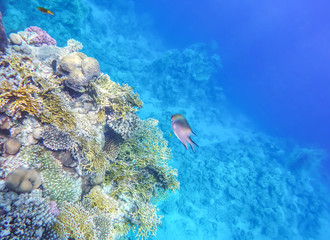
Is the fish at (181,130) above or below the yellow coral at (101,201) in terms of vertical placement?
above

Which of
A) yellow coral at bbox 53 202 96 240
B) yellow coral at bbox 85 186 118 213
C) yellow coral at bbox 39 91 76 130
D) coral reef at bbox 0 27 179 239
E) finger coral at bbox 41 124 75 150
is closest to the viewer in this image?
yellow coral at bbox 53 202 96 240

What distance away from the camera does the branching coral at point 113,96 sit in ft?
14.4

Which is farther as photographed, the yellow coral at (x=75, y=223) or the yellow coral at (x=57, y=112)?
the yellow coral at (x=57, y=112)

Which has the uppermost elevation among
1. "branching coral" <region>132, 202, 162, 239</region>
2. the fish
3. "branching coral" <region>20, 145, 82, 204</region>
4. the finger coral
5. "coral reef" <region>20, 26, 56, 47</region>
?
"coral reef" <region>20, 26, 56, 47</region>

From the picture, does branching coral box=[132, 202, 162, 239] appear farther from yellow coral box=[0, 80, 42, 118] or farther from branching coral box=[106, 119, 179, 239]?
yellow coral box=[0, 80, 42, 118]

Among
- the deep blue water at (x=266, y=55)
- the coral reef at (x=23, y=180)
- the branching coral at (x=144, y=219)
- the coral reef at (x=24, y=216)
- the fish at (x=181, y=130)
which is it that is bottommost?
the coral reef at (x=24, y=216)

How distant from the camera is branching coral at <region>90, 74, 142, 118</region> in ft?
14.4

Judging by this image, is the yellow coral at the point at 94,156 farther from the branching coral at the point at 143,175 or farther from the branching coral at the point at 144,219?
the branching coral at the point at 144,219

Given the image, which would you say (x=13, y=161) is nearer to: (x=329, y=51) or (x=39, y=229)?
(x=39, y=229)

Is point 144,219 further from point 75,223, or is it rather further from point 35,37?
point 35,37

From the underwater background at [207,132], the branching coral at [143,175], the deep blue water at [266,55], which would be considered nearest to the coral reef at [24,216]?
the branching coral at [143,175]

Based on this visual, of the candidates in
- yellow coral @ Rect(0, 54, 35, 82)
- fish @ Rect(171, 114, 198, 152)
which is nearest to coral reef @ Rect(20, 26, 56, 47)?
yellow coral @ Rect(0, 54, 35, 82)

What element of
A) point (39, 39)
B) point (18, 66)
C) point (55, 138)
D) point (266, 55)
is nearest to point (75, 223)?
point (55, 138)

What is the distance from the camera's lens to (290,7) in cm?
9581
